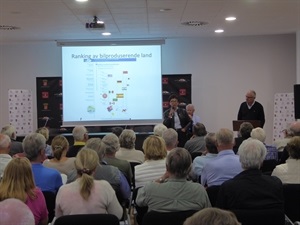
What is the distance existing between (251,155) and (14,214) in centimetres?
184

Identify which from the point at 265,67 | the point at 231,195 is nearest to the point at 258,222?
the point at 231,195

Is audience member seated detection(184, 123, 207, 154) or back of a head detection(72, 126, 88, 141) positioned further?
back of a head detection(72, 126, 88, 141)

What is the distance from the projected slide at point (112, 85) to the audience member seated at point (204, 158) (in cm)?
572

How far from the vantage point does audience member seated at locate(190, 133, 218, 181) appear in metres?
4.57

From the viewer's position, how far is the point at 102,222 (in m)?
2.67

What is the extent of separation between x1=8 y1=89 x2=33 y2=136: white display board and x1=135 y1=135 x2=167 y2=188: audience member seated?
24.7ft

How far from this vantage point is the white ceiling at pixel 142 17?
682 centimetres

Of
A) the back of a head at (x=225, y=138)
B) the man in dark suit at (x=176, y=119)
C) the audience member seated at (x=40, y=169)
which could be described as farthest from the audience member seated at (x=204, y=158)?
the man in dark suit at (x=176, y=119)

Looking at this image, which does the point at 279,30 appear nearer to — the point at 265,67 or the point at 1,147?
the point at 265,67

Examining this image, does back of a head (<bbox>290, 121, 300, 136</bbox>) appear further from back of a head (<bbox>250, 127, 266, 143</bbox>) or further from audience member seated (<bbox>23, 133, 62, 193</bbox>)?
audience member seated (<bbox>23, 133, 62, 193</bbox>)

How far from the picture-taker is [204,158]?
461cm

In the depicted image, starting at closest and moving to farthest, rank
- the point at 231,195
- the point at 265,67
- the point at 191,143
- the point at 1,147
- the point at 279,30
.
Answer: the point at 231,195 → the point at 1,147 → the point at 191,143 → the point at 279,30 → the point at 265,67

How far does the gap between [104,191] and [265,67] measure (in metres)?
8.91

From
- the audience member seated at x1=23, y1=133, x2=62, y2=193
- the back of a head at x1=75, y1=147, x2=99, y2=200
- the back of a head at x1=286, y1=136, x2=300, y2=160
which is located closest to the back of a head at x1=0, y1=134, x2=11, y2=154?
the audience member seated at x1=23, y1=133, x2=62, y2=193
